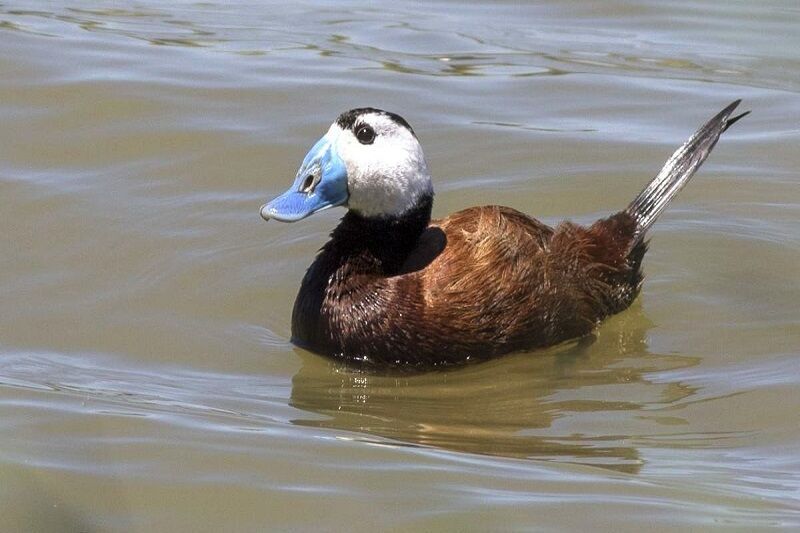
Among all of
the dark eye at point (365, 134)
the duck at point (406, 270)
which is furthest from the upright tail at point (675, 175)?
the dark eye at point (365, 134)

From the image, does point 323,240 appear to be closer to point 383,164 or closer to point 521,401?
point 383,164

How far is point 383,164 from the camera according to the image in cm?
640

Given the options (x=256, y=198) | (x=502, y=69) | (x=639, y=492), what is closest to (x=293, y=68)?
(x=502, y=69)

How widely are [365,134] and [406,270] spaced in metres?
0.62

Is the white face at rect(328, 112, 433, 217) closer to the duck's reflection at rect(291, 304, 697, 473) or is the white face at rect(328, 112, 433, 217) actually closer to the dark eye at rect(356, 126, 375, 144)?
the dark eye at rect(356, 126, 375, 144)

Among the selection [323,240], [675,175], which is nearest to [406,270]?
[323,240]

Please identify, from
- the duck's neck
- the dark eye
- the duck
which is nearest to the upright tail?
the duck

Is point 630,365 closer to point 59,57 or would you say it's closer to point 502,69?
point 502,69

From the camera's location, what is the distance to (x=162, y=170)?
857 cm

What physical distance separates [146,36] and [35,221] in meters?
3.45

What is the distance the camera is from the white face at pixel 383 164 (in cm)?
641

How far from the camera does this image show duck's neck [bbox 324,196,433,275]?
21.5 feet

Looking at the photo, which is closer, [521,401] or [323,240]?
[521,401]

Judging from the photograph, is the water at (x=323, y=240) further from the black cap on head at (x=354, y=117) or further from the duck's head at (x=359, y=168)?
the black cap on head at (x=354, y=117)
